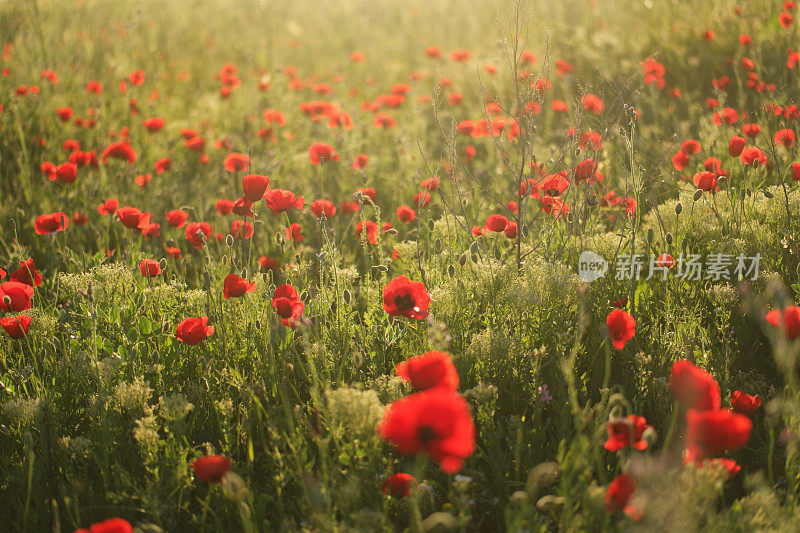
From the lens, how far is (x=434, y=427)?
1.10 metres

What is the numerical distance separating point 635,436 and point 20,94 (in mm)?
4263

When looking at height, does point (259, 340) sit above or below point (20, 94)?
below

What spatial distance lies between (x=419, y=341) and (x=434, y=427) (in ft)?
3.09

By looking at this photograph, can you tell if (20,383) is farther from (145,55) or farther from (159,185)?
(145,55)

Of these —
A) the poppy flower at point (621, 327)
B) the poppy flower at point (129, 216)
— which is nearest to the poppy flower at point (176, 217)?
the poppy flower at point (129, 216)

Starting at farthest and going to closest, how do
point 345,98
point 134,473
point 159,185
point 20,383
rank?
point 345,98 < point 159,185 < point 20,383 < point 134,473

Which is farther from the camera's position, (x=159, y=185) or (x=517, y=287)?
(x=159, y=185)

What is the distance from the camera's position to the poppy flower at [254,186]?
2.05 meters

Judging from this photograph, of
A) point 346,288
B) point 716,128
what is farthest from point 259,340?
point 716,128

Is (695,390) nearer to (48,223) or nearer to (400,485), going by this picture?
(400,485)

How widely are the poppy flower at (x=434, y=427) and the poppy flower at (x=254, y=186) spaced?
1177mm

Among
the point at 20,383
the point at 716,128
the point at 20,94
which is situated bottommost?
the point at 20,383

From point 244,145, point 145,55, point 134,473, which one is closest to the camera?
point 134,473

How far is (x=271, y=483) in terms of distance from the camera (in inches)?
64.0
